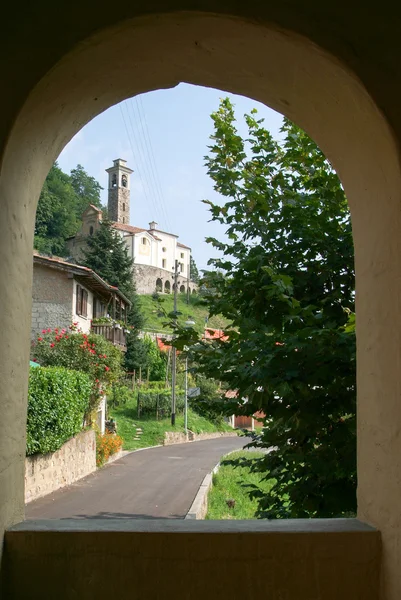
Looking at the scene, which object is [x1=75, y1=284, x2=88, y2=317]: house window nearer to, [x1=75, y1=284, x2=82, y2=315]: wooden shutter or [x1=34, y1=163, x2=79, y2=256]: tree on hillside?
[x1=75, y1=284, x2=82, y2=315]: wooden shutter

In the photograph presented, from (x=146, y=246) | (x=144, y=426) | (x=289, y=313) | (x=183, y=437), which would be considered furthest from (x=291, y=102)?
(x=146, y=246)

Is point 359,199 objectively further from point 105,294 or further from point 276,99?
point 105,294

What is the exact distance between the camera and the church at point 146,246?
6581 cm

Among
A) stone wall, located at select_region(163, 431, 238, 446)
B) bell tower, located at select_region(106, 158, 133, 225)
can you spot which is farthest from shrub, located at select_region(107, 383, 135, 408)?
bell tower, located at select_region(106, 158, 133, 225)

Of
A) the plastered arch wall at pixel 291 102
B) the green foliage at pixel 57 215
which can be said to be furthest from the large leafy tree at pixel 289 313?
the green foliage at pixel 57 215

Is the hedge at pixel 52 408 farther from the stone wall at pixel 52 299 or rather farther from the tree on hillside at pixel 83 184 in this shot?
the tree on hillside at pixel 83 184

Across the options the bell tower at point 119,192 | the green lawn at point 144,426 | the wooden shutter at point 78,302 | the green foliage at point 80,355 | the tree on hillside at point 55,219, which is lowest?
the green lawn at point 144,426

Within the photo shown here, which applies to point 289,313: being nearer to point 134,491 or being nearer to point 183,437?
point 134,491

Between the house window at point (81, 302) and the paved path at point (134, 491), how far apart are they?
495cm

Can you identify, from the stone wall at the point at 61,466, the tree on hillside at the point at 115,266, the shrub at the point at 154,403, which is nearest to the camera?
the stone wall at the point at 61,466

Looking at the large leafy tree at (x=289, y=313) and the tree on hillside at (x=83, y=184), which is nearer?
the large leafy tree at (x=289, y=313)

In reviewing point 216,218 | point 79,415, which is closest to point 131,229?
point 79,415
